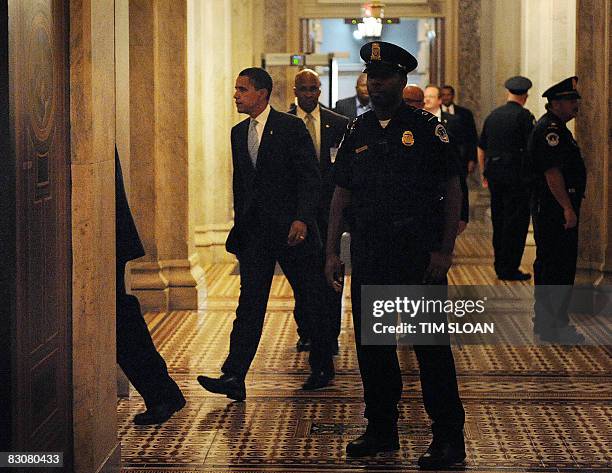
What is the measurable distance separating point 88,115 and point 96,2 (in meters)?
0.45

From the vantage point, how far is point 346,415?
264 inches

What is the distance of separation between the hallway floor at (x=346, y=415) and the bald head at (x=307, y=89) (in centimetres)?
155

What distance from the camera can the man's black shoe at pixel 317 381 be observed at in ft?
24.1

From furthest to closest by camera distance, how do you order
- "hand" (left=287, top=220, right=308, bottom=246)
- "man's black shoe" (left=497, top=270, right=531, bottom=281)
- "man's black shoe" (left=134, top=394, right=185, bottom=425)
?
1. "man's black shoe" (left=497, top=270, right=531, bottom=281)
2. "hand" (left=287, top=220, right=308, bottom=246)
3. "man's black shoe" (left=134, top=394, right=185, bottom=425)

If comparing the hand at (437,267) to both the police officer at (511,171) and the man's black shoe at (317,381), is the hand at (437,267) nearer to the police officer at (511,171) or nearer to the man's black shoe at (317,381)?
the man's black shoe at (317,381)

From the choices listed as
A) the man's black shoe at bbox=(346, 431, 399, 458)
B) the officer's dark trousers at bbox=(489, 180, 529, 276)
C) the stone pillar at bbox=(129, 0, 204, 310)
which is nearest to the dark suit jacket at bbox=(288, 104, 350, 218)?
the stone pillar at bbox=(129, 0, 204, 310)

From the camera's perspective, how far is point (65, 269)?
203 inches

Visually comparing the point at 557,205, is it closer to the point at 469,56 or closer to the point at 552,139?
the point at 552,139

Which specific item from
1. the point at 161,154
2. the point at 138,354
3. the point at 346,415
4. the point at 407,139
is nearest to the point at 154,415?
the point at 138,354

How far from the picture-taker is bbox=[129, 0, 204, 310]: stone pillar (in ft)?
32.0

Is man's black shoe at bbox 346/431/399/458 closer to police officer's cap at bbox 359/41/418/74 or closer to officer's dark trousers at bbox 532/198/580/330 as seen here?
police officer's cap at bbox 359/41/418/74

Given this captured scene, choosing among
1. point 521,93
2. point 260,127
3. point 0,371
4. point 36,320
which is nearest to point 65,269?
point 36,320

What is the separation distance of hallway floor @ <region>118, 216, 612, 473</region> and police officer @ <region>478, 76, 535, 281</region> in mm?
3012

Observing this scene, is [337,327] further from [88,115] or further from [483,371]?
[88,115]
